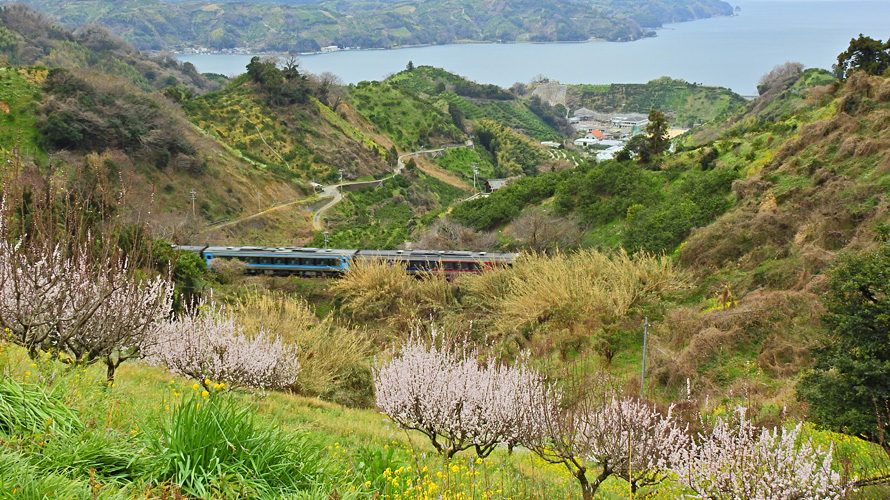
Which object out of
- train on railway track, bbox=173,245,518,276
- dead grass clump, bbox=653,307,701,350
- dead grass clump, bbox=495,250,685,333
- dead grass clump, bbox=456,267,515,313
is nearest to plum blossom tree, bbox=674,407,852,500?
dead grass clump, bbox=653,307,701,350

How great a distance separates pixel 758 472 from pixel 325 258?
78.4ft

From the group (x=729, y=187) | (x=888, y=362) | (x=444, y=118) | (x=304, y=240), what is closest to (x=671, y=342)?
Result: (x=888, y=362)

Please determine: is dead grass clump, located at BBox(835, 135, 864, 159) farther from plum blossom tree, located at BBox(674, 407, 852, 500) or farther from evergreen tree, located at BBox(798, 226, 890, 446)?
plum blossom tree, located at BBox(674, 407, 852, 500)

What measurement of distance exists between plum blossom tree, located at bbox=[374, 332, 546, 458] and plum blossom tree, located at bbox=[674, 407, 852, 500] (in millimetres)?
2503

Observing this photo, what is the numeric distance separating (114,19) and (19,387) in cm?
20267

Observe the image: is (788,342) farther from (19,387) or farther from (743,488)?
(19,387)

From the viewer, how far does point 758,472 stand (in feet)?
19.7

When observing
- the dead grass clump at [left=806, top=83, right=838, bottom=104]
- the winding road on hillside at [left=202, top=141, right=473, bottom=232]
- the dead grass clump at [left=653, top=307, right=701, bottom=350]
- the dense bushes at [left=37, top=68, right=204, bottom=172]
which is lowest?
the winding road on hillside at [left=202, top=141, right=473, bottom=232]

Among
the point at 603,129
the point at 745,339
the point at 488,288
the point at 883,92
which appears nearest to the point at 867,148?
the point at 883,92

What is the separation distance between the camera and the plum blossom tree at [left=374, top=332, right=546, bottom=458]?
8711 millimetres

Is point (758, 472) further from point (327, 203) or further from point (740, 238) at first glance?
point (327, 203)

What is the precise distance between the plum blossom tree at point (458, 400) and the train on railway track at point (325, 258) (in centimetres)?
1599

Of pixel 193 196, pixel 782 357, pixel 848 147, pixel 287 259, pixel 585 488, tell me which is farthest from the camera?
pixel 193 196

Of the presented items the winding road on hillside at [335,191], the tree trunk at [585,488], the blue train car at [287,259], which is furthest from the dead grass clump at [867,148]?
the winding road on hillside at [335,191]
